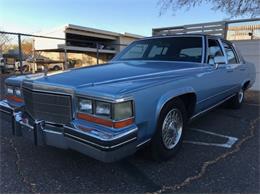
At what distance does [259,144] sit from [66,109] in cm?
285

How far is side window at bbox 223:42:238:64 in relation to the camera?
504cm

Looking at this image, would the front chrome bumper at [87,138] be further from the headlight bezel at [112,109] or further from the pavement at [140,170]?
the pavement at [140,170]

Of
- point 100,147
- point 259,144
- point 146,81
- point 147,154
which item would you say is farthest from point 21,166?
point 259,144

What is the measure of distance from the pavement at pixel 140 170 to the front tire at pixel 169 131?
0.43ft

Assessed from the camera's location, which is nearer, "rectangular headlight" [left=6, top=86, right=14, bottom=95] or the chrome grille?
the chrome grille

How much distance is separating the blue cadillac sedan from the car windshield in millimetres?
28

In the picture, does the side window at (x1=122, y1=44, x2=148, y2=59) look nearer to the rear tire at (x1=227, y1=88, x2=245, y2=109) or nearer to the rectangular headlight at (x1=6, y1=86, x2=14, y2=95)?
the rectangular headlight at (x1=6, y1=86, x2=14, y2=95)

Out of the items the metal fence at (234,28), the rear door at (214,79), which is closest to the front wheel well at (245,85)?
the rear door at (214,79)

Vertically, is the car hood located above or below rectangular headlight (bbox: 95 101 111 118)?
above

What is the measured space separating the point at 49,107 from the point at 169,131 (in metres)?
1.45

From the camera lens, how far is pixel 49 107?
103 inches

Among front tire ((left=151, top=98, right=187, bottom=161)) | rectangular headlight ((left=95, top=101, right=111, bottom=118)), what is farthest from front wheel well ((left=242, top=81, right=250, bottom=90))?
rectangular headlight ((left=95, top=101, right=111, bottom=118))

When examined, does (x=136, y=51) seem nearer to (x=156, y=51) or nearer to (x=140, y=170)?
(x=156, y=51)

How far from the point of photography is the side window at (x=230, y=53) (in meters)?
5.04
